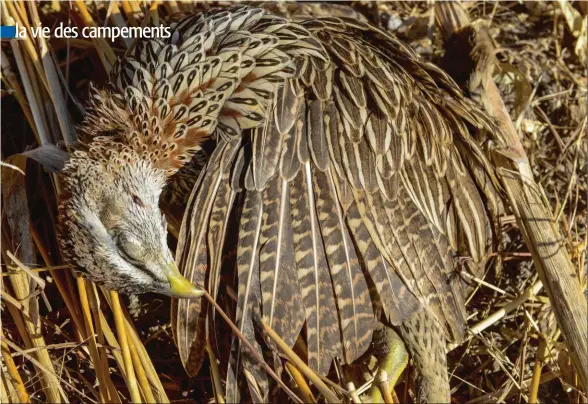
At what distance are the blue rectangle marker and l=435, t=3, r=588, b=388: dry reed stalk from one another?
1.85 metres

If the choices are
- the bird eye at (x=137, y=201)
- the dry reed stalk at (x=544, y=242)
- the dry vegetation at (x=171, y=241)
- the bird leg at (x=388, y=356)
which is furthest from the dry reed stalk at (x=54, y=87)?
the dry reed stalk at (x=544, y=242)

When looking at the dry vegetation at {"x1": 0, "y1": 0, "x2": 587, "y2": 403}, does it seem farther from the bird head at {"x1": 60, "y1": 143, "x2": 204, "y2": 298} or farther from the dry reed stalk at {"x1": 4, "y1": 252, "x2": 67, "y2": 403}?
the bird head at {"x1": 60, "y1": 143, "x2": 204, "y2": 298}

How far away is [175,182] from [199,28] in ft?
1.78

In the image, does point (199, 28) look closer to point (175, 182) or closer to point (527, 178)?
point (175, 182)

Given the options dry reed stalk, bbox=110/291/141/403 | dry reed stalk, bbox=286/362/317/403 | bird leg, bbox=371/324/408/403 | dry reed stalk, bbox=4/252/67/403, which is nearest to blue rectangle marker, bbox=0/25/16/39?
dry reed stalk, bbox=4/252/67/403

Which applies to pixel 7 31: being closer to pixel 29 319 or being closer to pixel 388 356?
pixel 29 319

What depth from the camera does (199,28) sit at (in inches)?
103

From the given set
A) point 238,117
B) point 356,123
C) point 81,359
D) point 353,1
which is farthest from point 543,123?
point 81,359

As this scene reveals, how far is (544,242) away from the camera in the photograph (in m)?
2.79

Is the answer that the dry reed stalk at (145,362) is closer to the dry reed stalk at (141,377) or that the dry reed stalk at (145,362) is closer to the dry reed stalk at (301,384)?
the dry reed stalk at (141,377)

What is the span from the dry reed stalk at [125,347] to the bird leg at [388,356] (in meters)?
0.78

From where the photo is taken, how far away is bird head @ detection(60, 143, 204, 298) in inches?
92.8

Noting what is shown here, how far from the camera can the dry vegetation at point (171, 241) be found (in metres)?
2.63

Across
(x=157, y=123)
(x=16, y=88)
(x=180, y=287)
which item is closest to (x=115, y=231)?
(x=180, y=287)
